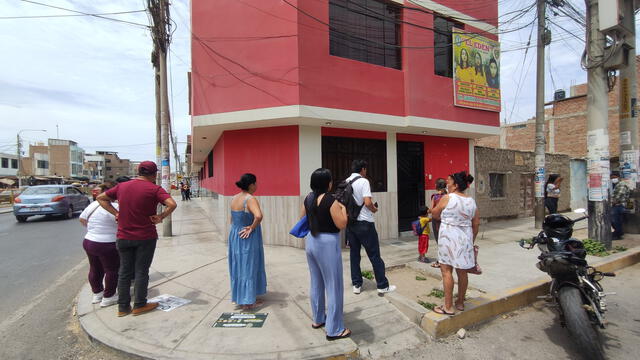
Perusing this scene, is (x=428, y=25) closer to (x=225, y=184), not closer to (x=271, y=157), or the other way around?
(x=271, y=157)

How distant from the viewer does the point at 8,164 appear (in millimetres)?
47000

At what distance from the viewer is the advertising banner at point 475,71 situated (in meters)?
8.38

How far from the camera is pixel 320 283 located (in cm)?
297

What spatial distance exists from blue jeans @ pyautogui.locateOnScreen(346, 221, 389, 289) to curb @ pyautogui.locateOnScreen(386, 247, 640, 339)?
28cm

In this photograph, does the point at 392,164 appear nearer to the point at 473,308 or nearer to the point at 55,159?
the point at 473,308

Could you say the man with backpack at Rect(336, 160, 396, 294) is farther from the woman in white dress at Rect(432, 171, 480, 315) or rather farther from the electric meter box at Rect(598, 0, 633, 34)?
the electric meter box at Rect(598, 0, 633, 34)

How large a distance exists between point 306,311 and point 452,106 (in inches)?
273

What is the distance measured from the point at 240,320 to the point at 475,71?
882 cm

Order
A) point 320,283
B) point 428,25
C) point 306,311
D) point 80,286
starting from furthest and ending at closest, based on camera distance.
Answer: point 428,25
point 80,286
point 306,311
point 320,283

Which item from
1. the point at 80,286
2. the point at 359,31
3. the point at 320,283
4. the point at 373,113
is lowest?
the point at 80,286

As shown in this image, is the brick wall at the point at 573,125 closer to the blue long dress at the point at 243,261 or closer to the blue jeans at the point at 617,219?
the blue jeans at the point at 617,219

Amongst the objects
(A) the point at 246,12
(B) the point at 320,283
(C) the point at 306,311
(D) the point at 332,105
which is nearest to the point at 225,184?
(D) the point at 332,105

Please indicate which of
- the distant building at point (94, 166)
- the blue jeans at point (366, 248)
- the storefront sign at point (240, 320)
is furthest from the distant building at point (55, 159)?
the blue jeans at point (366, 248)

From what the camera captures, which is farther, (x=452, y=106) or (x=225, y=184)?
(x=452, y=106)
